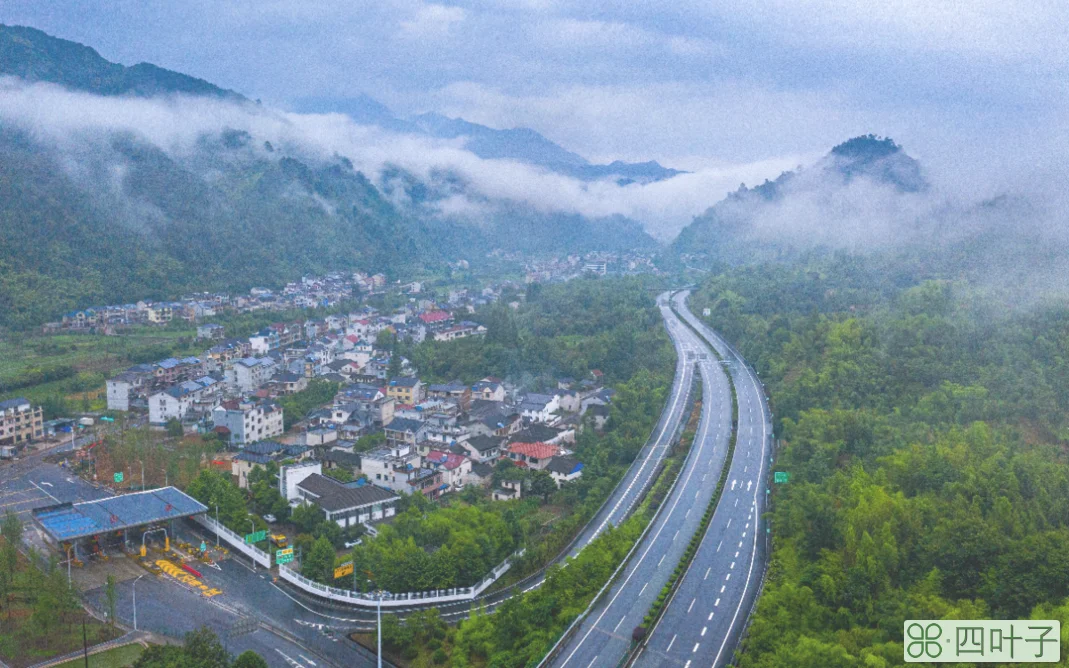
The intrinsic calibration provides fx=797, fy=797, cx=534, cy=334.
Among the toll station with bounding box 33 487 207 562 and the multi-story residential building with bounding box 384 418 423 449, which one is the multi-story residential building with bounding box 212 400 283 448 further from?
the toll station with bounding box 33 487 207 562

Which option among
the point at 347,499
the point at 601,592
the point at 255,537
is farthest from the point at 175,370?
the point at 601,592

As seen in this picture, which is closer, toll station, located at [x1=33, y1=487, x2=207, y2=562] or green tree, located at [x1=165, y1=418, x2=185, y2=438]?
toll station, located at [x1=33, y1=487, x2=207, y2=562]

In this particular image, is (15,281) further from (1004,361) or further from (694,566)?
(1004,361)

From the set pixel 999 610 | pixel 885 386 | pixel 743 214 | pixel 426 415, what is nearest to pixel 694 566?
pixel 999 610

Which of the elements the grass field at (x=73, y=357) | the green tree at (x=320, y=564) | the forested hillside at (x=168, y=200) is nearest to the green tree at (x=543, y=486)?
the green tree at (x=320, y=564)

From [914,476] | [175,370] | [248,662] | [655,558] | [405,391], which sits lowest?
[655,558]

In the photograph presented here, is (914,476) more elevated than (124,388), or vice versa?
(914,476)

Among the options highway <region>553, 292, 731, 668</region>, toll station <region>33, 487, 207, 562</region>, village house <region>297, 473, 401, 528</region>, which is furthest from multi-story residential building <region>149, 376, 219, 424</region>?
highway <region>553, 292, 731, 668</region>

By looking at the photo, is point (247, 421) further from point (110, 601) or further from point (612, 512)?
point (612, 512)
